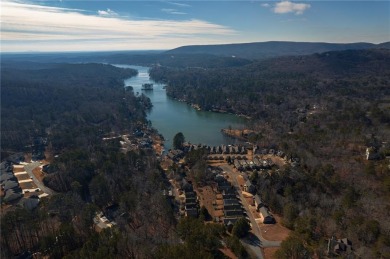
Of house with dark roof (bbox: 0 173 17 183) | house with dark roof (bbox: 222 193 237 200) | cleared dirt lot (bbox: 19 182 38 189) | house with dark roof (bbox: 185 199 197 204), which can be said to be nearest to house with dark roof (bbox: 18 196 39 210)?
cleared dirt lot (bbox: 19 182 38 189)

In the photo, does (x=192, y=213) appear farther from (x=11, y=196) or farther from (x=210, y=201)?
(x=11, y=196)

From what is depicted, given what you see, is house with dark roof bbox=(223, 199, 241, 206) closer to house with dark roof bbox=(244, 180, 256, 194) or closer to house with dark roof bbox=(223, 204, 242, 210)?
Answer: house with dark roof bbox=(223, 204, 242, 210)

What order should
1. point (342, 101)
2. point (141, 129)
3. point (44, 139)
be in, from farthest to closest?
point (342, 101), point (141, 129), point (44, 139)

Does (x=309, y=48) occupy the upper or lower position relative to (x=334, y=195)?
upper

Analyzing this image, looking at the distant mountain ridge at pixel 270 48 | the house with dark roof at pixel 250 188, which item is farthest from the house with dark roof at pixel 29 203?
the distant mountain ridge at pixel 270 48

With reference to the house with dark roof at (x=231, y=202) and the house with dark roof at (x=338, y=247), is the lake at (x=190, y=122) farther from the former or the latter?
the house with dark roof at (x=338, y=247)

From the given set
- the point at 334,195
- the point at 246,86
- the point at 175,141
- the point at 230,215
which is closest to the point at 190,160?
the point at 175,141

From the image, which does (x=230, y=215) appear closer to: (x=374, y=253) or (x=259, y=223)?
(x=259, y=223)
